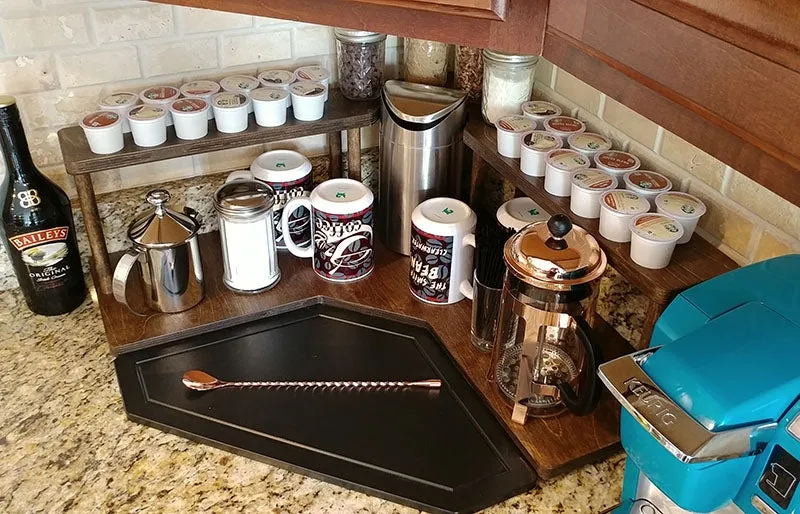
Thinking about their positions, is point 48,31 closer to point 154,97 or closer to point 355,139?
point 154,97

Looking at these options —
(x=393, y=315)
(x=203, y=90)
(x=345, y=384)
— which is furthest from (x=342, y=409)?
(x=203, y=90)

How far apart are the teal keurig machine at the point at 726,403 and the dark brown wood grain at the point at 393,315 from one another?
0.78ft

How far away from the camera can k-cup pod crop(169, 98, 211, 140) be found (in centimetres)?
108

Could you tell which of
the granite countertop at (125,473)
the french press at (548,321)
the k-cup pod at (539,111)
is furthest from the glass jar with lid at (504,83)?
→ the granite countertop at (125,473)

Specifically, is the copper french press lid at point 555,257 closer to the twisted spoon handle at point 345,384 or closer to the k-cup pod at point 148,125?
the twisted spoon handle at point 345,384

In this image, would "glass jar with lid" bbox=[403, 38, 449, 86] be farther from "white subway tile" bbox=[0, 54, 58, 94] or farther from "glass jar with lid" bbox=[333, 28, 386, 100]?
"white subway tile" bbox=[0, 54, 58, 94]

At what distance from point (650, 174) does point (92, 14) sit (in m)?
0.80

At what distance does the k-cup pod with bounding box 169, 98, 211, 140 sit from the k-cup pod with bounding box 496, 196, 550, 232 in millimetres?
449

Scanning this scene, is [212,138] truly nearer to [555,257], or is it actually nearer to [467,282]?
[467,282]

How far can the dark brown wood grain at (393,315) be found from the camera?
0.93 metres

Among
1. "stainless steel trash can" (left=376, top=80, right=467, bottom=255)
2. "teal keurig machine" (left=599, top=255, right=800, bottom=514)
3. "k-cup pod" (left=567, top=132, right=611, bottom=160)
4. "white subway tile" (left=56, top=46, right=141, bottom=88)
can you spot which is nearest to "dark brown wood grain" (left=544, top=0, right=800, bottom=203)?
"teal keurig machine" (left=599, top=255, right=800, bottom=514)

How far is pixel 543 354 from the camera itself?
99cm

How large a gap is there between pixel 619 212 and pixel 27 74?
837mm

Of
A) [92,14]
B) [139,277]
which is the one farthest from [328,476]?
[92,14]
